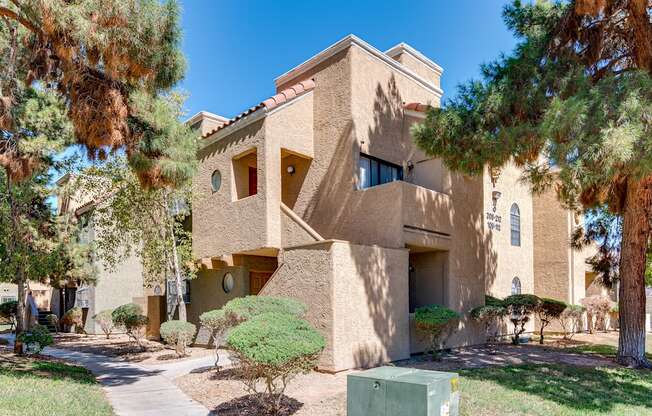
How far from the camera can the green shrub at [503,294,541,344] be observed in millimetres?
16109

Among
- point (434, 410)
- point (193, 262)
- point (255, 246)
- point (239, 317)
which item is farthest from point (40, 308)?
point (434, 410)

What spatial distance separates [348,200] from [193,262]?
19.0 ft

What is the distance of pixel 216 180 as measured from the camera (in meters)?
17.1

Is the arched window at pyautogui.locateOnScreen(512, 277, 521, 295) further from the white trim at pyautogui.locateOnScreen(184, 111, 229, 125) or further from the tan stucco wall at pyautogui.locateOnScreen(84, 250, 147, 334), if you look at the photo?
the tan stucco wall at pyautogui.locateOnScreen(84, 250, 147, 334)

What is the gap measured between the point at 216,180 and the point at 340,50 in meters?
6.00

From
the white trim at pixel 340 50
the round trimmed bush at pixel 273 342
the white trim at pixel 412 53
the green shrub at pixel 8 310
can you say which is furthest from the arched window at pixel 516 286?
the green shrub at pixel 8 310

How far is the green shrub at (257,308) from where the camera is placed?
1073 centimetres

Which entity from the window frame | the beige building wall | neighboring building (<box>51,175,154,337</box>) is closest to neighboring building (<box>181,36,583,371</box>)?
the window frame

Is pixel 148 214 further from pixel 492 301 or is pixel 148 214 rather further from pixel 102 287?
pixel 102 287

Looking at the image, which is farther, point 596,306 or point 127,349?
point 596,306

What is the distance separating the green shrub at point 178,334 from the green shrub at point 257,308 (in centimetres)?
468

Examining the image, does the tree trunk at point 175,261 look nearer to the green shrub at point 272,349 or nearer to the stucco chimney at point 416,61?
the green shrub at point 272,349

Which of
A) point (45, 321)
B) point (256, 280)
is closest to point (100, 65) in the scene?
point (256, 280)

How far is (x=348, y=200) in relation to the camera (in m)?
15.0
